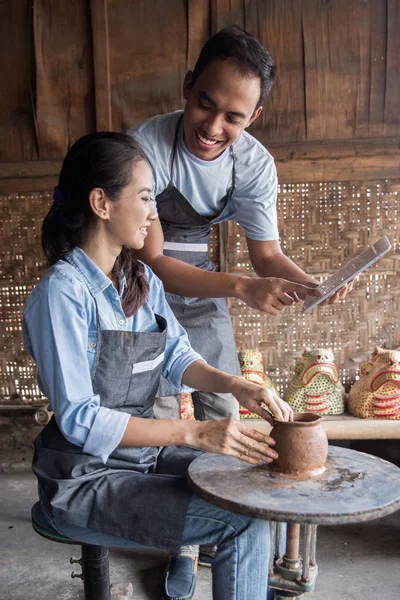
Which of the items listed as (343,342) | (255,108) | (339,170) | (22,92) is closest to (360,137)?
(339,170)

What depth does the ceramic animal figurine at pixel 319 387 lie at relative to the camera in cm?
412

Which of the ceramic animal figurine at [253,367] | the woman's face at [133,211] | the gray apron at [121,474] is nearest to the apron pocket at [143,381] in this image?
the gray apron at [121,474]

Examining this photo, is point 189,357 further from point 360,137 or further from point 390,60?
point 390,60

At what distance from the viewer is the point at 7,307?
15.5ft

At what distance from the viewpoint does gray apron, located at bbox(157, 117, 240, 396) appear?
3328 mm

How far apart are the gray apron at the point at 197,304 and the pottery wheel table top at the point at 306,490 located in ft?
3.94

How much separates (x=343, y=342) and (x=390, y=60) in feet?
6.56

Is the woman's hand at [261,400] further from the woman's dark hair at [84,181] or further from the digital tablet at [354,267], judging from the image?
the woman's dark hair at [84,181]

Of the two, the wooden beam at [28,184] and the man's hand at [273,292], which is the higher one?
the wooden beam at [28,184]

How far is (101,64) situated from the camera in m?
4.46

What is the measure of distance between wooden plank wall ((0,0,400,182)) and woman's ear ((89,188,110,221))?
244 centimetres

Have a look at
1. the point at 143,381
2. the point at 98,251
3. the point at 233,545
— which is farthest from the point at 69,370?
the point at 233,545

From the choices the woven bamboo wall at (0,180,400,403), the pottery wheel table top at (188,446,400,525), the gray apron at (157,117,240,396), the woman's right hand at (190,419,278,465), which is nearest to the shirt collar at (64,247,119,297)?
the woman's right hand at (190,419,278,465)

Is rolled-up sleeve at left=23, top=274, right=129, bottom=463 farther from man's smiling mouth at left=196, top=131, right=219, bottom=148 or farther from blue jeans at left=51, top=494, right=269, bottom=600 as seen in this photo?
man's smiling mouth at left=196, top=131, right=219, bottom=148
